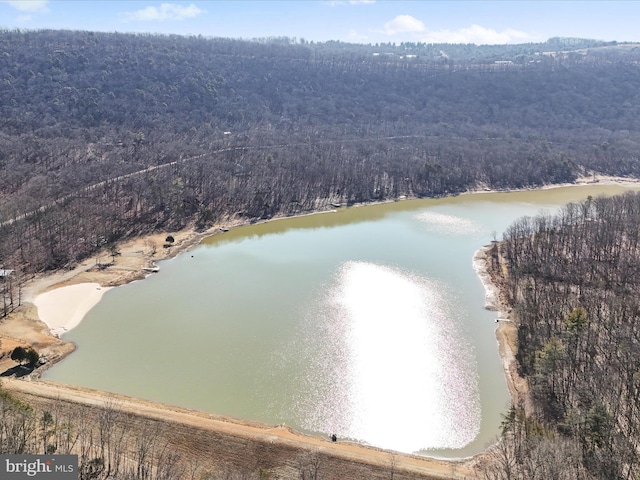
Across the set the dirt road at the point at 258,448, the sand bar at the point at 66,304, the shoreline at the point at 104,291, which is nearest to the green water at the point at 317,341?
the shoreline at the point at 104,291

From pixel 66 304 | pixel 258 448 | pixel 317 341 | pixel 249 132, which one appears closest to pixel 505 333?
pixel 317 341

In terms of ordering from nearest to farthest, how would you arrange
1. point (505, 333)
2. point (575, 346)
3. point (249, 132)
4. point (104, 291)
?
point (575, 346), point (505, 333), point (104, 291), point (249, 132)

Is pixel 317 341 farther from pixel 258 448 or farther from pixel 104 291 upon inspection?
pixel 104 291

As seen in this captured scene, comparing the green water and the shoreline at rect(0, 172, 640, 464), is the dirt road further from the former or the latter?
the shoreline at rect(0, 172, 640, 464)

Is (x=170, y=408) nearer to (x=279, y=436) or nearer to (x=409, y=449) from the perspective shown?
(x=279, y=436)

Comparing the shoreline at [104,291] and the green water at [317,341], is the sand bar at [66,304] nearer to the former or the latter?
the shoreline at [104,291]
